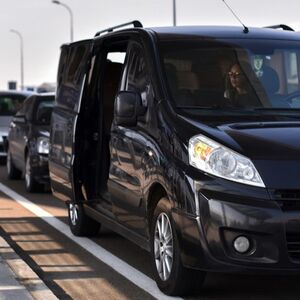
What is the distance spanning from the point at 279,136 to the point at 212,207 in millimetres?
699

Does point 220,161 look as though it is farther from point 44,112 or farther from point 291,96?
point 44,112

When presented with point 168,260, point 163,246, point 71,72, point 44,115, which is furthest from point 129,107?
point 44,115

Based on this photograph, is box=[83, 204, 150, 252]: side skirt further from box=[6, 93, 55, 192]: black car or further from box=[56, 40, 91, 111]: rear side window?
box=[6, 93, 55, 192]: black car

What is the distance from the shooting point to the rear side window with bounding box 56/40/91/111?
7770 millimetres

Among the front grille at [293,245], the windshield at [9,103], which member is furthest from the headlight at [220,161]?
the windshield at [9,103]

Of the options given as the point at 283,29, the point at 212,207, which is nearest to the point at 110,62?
the point at 283,29

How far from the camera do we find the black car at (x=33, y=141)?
12.1 m

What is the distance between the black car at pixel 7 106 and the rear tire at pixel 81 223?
378 inches

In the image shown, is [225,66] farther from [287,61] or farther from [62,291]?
[62,291]

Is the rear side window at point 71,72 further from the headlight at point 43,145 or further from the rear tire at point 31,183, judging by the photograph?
the rear tire at point 31,183

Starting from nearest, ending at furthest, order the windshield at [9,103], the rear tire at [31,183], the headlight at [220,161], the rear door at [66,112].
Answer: the headlight at [220,161]
the rear door at [66,112]
the rear tire at [31,183]
the windshield at [9,103]

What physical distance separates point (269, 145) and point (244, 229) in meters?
0.59

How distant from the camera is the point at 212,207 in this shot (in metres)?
4.82

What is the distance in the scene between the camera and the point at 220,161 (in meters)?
4.93
